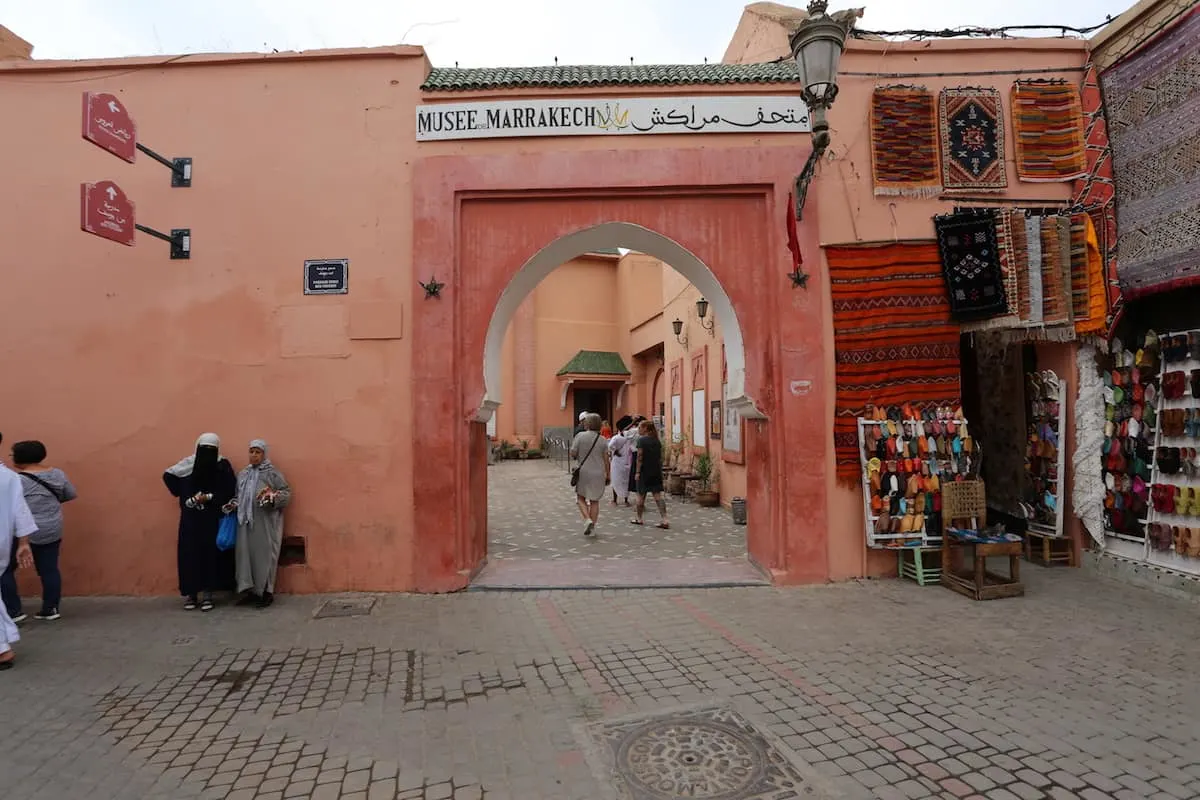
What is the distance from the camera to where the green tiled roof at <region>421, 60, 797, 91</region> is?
237 inches

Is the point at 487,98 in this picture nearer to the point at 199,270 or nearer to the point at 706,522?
the point at 199,270

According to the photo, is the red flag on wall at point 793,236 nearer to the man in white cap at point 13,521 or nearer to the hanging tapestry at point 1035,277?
the hanging tapestry at point 1035,277

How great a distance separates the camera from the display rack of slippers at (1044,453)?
6203 millimetres

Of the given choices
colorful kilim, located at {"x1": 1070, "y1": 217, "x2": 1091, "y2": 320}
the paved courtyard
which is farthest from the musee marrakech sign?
the paved courtyard

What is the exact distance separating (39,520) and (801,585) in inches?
250

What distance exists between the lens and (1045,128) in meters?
6.02

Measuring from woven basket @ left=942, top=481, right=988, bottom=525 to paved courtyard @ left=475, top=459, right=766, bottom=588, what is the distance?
1.76 meters

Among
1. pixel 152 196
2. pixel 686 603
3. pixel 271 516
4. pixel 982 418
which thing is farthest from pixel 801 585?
pixel 152 196

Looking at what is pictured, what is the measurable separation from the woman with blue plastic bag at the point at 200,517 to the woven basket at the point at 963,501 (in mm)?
6257

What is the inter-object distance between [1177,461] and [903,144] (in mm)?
3584

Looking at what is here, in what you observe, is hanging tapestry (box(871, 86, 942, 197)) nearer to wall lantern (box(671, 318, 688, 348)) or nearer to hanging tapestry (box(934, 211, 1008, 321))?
hanging tapestry (box(934, 211, 1008, 321))

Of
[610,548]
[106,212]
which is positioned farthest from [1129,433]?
[106,212]

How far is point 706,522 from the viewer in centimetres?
948

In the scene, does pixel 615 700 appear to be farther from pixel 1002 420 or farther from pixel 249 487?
pixel 1002 420
